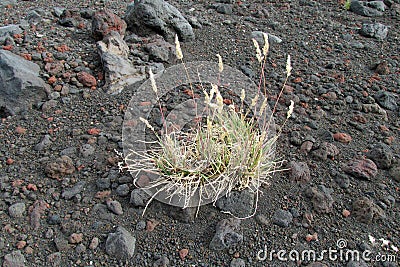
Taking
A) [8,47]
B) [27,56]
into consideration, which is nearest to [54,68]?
[27,56]

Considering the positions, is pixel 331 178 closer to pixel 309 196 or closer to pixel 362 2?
pixel 309 196

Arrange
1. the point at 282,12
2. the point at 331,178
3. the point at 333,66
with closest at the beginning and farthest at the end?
the point at 331,178 → the point at 333,66 → the point at 282,12

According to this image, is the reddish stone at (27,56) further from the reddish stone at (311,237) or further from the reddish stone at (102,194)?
the reddish stone at (311,237)

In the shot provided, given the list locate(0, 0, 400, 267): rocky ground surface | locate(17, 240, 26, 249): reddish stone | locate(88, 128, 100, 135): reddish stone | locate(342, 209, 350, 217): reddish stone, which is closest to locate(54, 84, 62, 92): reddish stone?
locate(0, 0, 400, 267): rocky ground surface

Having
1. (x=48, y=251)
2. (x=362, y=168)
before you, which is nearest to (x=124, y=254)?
(x=48, y=251)

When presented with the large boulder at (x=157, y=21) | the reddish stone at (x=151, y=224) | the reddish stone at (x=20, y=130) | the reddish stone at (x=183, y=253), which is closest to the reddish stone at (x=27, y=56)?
the reddish stone at (x=20, y=130)

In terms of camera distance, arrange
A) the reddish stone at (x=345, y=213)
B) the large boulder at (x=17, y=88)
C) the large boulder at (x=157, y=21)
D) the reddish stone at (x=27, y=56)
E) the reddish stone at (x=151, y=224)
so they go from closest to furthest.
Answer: the reddish stone at (x=151, y=224) → the reddish stone at (x=345, y=213) → the large boulder at (x=17, y=88) → the reddish stone at (x=27, y=56) → the large boulder at (x=157, y=21)
